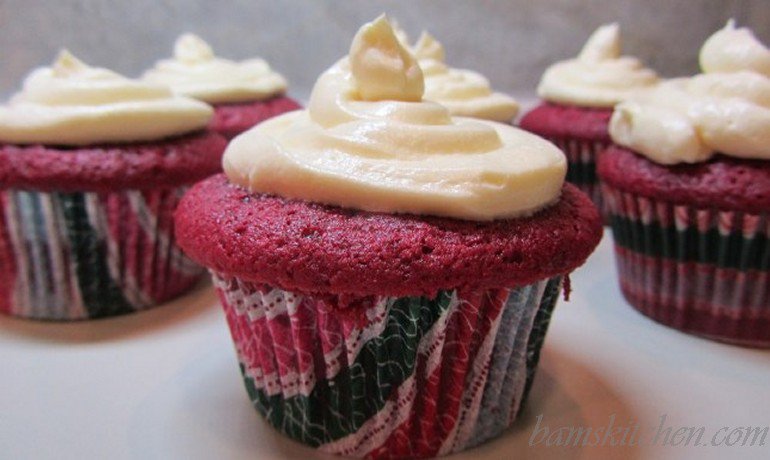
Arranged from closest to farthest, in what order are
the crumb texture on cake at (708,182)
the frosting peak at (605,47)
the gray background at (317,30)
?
the crumb texture on cake at (708,182)
the frosting peak at (605,47)
the gray background at (317,30)

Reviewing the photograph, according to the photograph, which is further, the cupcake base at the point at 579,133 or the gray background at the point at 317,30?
the gray background at the point at 317,30

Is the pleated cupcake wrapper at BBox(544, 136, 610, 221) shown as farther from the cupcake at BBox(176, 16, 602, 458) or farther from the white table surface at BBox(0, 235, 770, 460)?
the cupcake at BBox(176, 16, 602, 458)

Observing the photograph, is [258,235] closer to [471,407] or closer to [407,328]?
[407,328]

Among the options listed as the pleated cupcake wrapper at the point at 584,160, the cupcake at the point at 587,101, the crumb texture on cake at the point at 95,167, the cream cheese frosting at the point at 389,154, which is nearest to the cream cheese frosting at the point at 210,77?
the crumb texture on cake at the point at 95,167

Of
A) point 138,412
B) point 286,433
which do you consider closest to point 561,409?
point 286,433

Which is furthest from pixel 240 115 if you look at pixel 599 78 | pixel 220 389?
pixel 220 389

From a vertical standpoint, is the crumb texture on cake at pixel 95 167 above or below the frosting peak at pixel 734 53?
below

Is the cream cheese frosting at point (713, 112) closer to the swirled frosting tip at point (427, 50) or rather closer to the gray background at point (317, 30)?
the swirled frosting tip at point (427, 50)

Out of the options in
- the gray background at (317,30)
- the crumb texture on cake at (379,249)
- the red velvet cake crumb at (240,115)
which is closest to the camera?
the crumb texture on cake at (379,249)

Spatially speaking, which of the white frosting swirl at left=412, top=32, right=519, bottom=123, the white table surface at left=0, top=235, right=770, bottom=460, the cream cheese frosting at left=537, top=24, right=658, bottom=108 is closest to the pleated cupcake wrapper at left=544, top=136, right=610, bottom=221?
the cream cheese frosting at left=537, top=24, right=658, bottom=108
